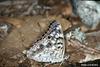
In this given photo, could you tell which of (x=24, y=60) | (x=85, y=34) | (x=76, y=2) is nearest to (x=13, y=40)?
(x=24, y=60)

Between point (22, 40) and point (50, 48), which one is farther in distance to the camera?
point (22, 40)

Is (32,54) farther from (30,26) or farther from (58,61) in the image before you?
(30,26)

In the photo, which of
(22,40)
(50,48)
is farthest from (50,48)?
(22,40)

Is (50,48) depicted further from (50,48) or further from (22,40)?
(22,40)
